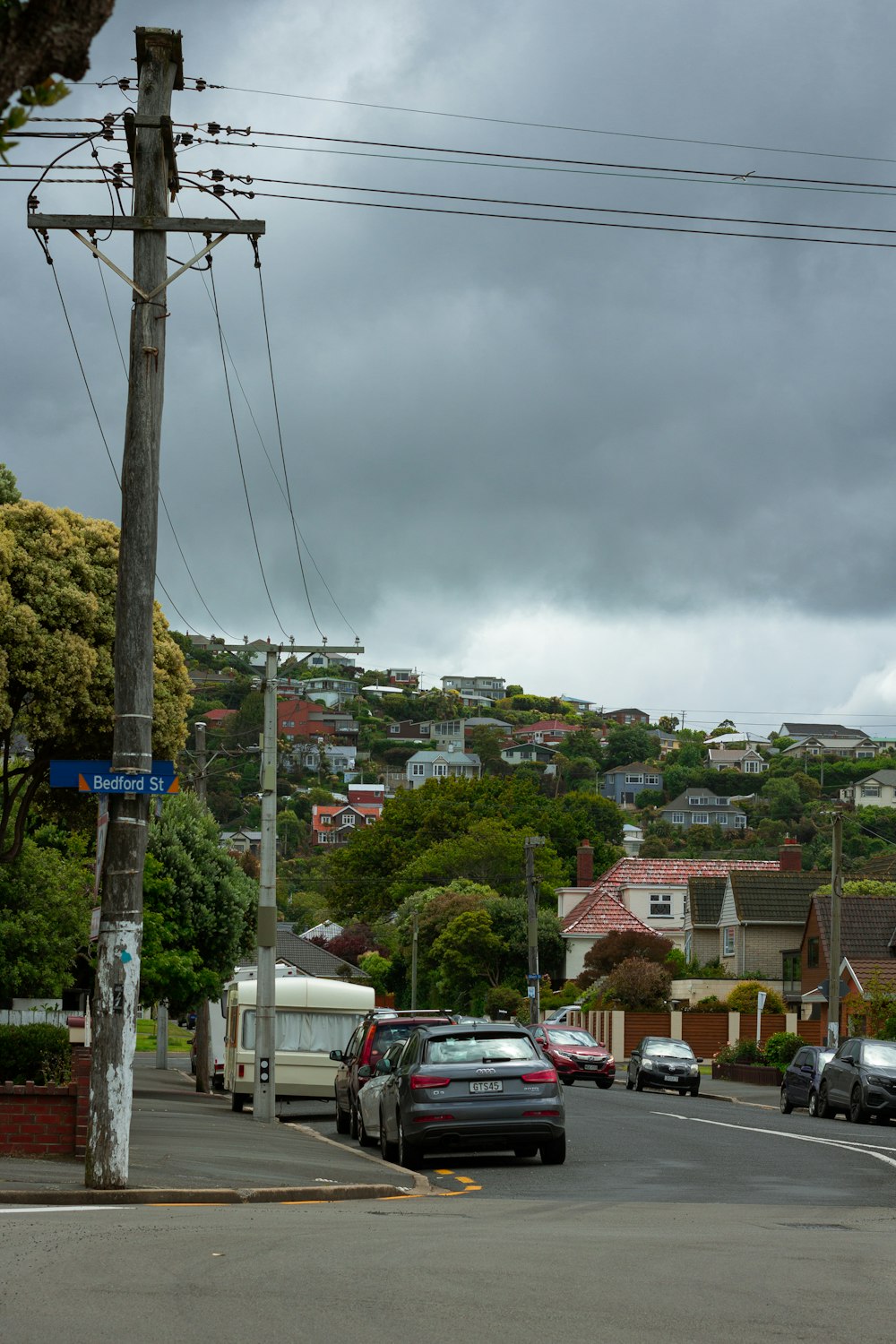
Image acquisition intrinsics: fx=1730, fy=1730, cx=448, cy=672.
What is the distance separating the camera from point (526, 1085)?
17969 mm

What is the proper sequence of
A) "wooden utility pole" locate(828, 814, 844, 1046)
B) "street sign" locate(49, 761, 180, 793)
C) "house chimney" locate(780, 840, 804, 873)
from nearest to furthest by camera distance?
"street sign" locate(49, 761, 180, 793)
"wooden utility pole" locate(828, 814, 844, 1046)
"house chimney" locate(780, 840, 804, 873)

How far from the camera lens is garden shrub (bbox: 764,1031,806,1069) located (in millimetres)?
52062

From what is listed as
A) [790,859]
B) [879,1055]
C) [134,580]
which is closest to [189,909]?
[879,1055]

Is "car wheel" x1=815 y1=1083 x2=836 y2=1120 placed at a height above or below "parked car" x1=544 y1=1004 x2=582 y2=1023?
below

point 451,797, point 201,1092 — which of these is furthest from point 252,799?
point 201,1092

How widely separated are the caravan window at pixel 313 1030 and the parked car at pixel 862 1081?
353 inches

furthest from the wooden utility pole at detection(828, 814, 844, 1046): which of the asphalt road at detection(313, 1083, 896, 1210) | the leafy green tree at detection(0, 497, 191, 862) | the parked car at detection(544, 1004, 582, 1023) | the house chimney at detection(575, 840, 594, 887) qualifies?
the house chimney at detection(575, 840, 594, 887)

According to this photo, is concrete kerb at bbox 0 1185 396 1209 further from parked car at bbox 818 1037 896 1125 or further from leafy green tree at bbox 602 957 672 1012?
leafy green tree at bbox 602 957 672 1012

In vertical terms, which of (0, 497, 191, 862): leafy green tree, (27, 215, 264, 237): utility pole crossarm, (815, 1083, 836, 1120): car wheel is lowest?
(815, 1083, 836, 1120): car wheel

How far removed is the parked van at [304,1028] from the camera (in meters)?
31.3

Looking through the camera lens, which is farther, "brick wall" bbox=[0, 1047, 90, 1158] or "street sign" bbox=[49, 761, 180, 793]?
"brick wall" bbox=[0, 1047, 90, 1158]

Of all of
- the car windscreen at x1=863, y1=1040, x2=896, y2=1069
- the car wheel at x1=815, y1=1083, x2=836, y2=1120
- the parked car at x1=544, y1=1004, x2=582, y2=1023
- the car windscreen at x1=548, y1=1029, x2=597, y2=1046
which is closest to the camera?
the car windscreen at x1=863, y1=1040, x2=896, y2=1069

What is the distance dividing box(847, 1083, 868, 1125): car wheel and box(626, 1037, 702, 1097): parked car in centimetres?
1300

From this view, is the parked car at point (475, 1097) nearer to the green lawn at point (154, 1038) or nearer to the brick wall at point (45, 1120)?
the brick wall at point (45, 1120)
